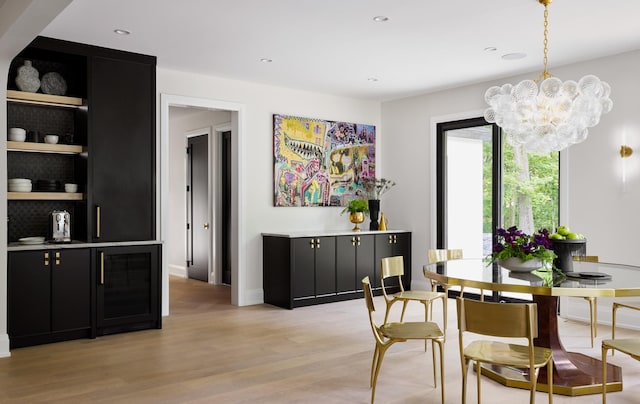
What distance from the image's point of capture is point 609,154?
559cm

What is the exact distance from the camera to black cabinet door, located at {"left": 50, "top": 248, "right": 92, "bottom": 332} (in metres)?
4.81

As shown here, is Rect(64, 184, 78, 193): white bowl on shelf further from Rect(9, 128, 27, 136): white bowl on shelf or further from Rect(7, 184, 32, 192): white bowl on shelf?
Rect(9, 128, 27, 136): white bowl on shelf

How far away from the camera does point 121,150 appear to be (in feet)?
17.5

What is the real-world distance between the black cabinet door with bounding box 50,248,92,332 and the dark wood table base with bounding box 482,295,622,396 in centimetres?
351

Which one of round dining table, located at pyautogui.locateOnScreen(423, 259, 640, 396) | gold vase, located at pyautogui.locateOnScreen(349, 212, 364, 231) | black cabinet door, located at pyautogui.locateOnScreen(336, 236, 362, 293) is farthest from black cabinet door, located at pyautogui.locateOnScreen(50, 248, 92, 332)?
gold vase, located at pyautogui.locateOnScreen(349, 212, 364, 231)

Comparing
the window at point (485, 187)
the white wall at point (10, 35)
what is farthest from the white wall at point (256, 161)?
the white wall at point (10, 35)

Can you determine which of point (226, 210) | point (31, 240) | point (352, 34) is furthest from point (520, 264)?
point (226, 210)

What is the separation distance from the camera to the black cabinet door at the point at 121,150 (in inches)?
205

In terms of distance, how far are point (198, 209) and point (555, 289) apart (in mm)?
6657

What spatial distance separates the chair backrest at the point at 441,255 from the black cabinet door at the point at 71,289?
3153 millimetres

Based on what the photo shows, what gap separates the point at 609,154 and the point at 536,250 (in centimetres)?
249

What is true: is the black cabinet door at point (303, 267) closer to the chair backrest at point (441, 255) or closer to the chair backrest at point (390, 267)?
the chair backrest at point (441, 255)

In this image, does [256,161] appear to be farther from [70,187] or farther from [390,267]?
[390,267]

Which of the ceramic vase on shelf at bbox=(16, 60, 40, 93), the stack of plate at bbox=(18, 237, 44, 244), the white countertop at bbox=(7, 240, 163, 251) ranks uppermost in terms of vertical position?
the ceramic vase on shelf at bbox=(16, 60, 40, 93)
